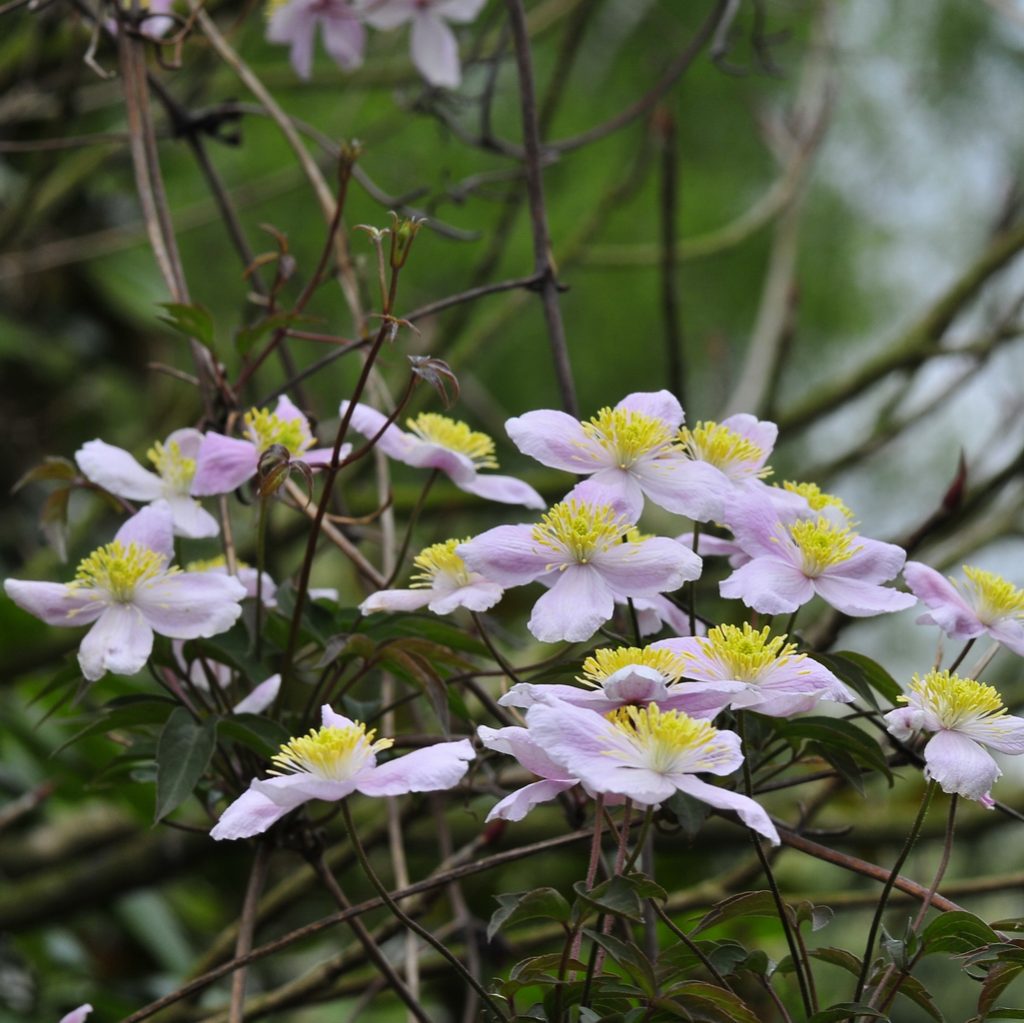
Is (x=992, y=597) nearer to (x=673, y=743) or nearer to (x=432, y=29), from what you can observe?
(x=673, y=743)

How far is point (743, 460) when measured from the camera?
558 mm

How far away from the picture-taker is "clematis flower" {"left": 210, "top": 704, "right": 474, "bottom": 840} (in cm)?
42

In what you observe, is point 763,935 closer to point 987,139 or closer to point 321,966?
point 321,966

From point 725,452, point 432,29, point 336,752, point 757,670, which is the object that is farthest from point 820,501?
Result: point 432,29

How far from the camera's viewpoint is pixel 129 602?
56 cm

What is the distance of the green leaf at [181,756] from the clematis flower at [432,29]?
0.58m

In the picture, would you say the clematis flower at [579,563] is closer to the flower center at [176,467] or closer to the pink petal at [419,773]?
the pink petal at [419,773]

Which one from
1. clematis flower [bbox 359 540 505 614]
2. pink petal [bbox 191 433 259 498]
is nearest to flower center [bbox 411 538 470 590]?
clematis flower [bbox 359 540 505 614]

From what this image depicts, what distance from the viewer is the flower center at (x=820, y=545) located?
511 mm

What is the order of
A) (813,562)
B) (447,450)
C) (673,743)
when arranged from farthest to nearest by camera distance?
(447,450) < (813,562) < (673,743)

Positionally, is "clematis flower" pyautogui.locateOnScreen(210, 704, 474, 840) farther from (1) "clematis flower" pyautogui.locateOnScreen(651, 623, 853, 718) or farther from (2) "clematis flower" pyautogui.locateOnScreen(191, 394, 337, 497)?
(2) "clematis flower" pyautogui.locateOnScreen(191, 394, 337, 497)

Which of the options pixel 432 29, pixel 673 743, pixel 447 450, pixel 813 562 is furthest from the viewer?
pixel 432 29

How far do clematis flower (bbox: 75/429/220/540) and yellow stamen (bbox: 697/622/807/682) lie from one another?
263 millimetres

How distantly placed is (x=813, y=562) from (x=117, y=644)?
28 cm
